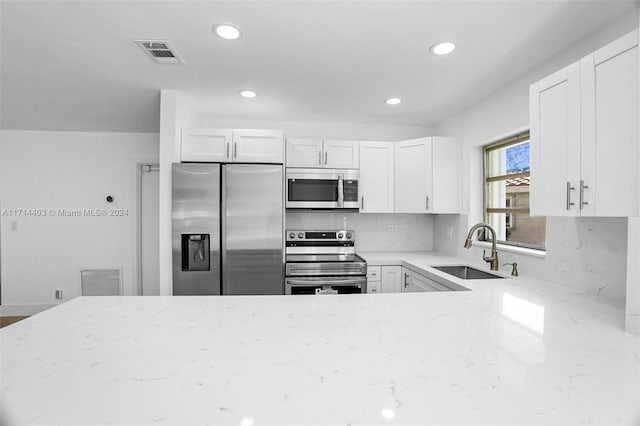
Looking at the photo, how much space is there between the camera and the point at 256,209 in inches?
108

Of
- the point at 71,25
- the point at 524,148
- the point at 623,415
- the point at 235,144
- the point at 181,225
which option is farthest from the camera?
the point at 235,144

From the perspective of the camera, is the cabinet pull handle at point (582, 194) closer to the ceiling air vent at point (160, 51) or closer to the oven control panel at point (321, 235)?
the oven control panel at point (321, 235)

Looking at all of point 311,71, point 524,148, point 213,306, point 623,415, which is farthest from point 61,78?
point 524,148

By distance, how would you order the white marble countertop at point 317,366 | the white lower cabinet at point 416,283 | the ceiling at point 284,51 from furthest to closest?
the white lower cabinet at point 416,283, the ceiling at point 284,51, the white marble countertop at point 317,366

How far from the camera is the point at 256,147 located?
2.89 m

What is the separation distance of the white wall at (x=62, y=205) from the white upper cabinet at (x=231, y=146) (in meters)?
1.52

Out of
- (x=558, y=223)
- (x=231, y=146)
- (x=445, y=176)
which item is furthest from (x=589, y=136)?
(x=231, y=146)

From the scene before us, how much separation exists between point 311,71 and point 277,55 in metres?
0.32

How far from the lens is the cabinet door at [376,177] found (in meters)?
3.28

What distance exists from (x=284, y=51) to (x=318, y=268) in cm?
186

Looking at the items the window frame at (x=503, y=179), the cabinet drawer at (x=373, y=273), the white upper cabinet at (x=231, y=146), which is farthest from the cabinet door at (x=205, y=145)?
the window frame at (x=503, y=179)

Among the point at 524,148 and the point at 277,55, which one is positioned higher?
the point at 277,55

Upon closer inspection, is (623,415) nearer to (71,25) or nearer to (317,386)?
(317,386)

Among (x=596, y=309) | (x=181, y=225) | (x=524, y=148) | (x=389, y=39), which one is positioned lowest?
(x=596, y=309)
